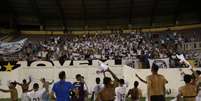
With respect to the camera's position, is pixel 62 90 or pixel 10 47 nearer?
pixel 62 90

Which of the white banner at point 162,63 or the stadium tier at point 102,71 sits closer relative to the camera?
the stadium tier at point 102,71

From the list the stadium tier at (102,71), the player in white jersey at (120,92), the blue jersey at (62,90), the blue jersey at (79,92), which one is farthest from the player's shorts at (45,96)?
the player in white jersey at (120,92)

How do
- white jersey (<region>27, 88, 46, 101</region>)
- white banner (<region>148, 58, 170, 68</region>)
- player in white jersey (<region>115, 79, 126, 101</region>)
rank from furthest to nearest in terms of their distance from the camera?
white banner (<region>148, 58, 170, 68</region>) < player in white jersey (<region>115, 79, 126, 101</region>) < white jersey (<region>27, 88, 46, 101</region>)

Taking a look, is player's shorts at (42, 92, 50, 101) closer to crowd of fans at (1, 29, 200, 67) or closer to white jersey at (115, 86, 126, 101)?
white jersey at (115, 86, 126, 101)

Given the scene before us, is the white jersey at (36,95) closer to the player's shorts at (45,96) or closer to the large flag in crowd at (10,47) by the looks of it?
the player's shorts at (45,96)

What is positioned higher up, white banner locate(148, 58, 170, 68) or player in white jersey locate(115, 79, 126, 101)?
white banner locate(148, 58, 170, 68)

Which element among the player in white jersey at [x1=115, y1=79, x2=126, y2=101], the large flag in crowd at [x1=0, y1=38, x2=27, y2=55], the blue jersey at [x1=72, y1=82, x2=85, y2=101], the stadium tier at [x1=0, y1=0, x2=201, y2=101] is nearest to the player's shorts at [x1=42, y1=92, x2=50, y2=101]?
the stadium tier at [x1=0, y1=0, x2=201, y2=101]

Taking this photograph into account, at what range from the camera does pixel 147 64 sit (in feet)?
125

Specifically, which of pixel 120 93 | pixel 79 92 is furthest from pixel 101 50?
pixel 79 92

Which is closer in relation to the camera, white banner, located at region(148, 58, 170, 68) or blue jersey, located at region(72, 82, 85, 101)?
blue jersey, located at region(72, 82, 85, 101)

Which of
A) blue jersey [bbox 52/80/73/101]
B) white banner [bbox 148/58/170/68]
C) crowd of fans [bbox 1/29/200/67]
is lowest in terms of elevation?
blue jersey [bbox 52/80/73/101]

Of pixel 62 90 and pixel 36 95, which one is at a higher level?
pixel 62 90

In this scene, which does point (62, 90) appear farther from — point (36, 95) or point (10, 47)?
point (10, 47)

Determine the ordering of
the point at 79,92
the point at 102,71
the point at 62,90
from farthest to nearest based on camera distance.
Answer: the point at 79,92 → the point at 102,71 → the point at 62,90
